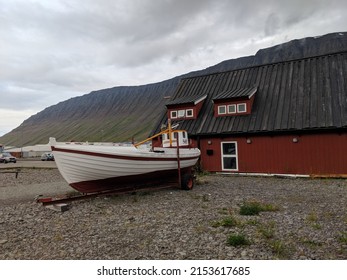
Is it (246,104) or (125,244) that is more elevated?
(246,104)

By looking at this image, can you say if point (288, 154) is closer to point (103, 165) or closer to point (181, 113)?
point (181, 113)

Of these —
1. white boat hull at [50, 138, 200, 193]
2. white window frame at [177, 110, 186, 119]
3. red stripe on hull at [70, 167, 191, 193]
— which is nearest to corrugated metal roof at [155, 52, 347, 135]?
white window frame at [177, 110, 186, 119]

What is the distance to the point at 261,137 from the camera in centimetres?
2009

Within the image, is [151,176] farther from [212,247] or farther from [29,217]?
[212,247]

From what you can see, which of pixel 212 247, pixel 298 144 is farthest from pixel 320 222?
pixel 298 144

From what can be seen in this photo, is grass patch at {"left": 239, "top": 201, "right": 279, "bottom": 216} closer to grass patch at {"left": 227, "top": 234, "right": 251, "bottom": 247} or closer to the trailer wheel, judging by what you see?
grass patch at {"left": 227, "top": 234, "right": 251, "bottom": 247}

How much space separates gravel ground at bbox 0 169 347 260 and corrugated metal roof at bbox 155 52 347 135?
6242mm

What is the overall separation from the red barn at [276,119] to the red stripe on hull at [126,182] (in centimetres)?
710

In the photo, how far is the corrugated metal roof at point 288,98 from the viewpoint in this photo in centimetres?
1881

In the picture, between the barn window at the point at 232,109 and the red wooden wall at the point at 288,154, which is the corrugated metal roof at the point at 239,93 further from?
the red wooden wall at the point at 288,154

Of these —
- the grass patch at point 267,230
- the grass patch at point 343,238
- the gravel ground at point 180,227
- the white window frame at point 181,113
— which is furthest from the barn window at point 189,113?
the grass patch at point 343,238

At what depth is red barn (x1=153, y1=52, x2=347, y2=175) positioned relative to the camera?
18312 millimetres

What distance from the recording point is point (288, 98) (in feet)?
68.6

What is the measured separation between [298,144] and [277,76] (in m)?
6.90
